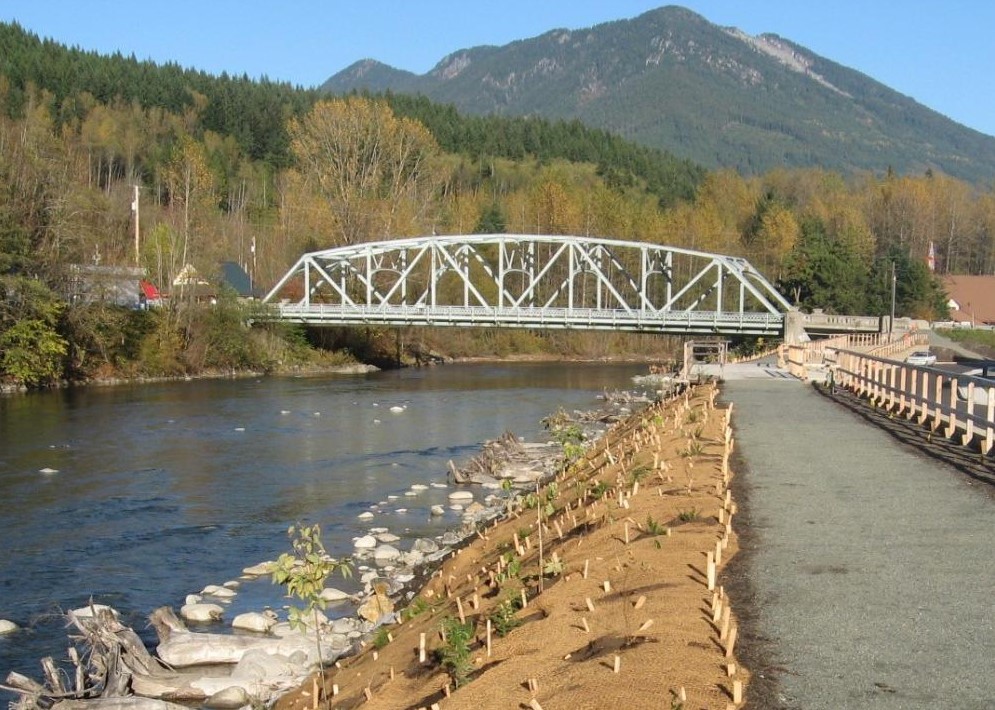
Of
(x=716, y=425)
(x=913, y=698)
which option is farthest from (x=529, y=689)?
(x=716, y=425)

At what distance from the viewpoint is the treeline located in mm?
48531

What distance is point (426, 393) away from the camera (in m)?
50.8

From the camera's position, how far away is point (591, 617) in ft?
31.3

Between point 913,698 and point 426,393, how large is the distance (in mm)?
43825

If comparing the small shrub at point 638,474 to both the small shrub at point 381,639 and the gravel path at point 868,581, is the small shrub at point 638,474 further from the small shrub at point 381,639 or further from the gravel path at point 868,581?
the small shrub at point 381,639

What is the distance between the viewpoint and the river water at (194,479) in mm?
16109

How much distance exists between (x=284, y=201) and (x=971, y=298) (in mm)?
67418

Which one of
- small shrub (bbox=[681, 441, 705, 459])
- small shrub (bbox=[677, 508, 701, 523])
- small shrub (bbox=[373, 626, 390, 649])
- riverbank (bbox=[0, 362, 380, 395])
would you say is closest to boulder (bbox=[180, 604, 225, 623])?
small shrub (bbox=[373, 626, 390, 649])

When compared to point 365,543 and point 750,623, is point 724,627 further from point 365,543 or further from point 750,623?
point 365,543

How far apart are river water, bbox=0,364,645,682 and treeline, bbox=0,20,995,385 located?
19.1ft

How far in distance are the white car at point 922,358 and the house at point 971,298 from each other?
53.5 metres

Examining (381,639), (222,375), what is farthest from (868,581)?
(222,375)

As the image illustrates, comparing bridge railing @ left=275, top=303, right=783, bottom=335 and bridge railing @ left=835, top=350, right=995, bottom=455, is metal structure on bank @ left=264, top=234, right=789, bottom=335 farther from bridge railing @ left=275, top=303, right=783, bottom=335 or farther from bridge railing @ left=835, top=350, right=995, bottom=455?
bridge railing @ left=835, top=350, right=995, bottom=455

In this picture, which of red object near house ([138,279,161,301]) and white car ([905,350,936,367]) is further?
red object near house ([138,279,161,301])
